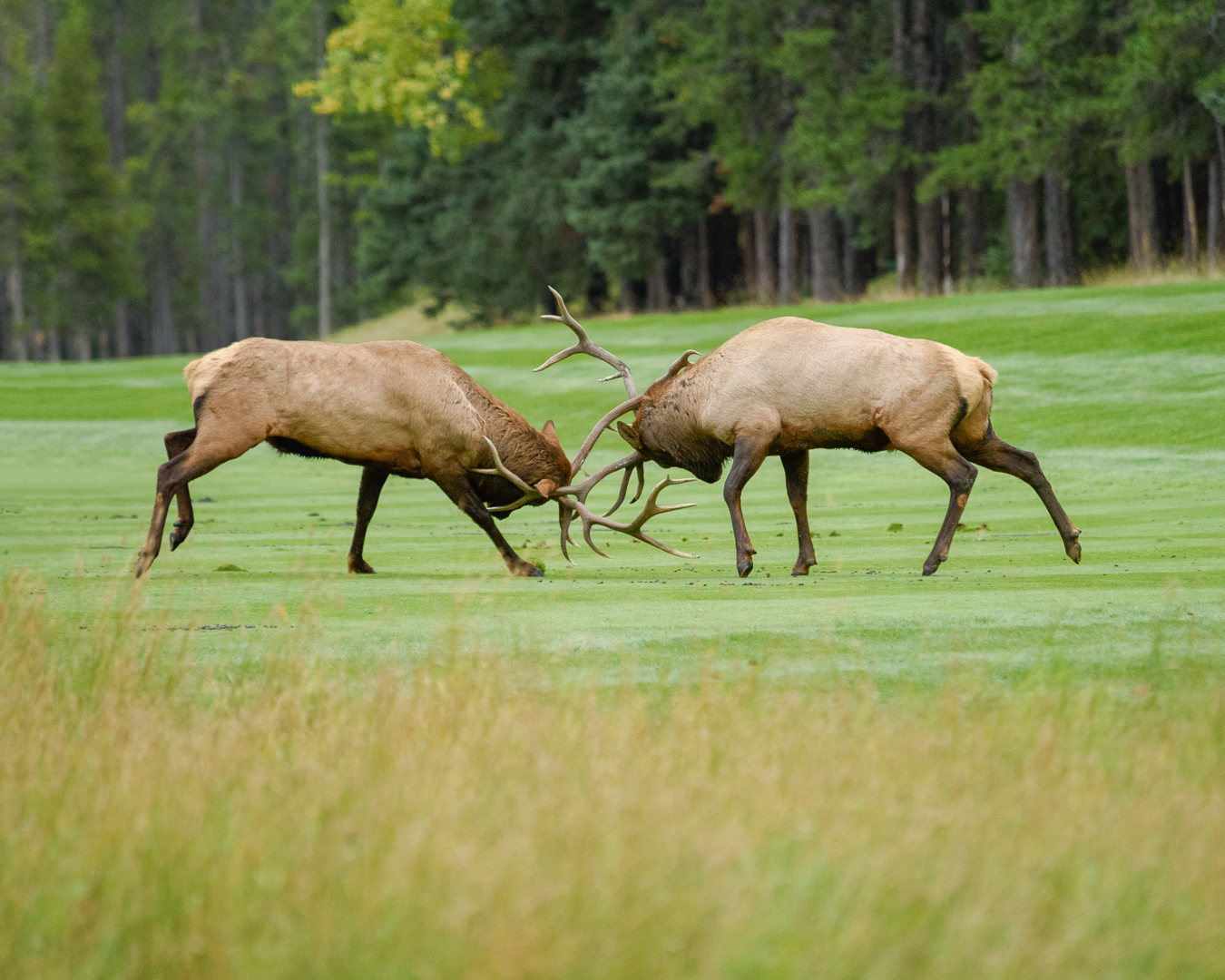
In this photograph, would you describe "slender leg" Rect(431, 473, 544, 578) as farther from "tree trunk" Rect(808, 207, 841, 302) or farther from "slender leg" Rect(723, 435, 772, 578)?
"tree trunk" Rect(808, 207, 841, 302)

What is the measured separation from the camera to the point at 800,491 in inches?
423

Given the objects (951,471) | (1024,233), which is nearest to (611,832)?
(951,471)

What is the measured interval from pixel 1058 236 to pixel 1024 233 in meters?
0.89

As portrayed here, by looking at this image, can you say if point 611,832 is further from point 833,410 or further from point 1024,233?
point 1024,233

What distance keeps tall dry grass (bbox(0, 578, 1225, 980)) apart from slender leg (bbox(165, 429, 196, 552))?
14.5 ft

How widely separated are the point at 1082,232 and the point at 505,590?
34521 millimetres

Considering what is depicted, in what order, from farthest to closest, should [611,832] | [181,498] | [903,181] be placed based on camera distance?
[903,181]
[181,498]
[611,832]

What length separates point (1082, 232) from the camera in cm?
4059

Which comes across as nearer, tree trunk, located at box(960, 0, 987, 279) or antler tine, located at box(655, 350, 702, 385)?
antler tine, located at box(655, 350, 702, 385)

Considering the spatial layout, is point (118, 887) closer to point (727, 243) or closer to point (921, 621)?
point (921, 621)

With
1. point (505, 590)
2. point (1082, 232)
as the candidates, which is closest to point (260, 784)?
point (505, 590)

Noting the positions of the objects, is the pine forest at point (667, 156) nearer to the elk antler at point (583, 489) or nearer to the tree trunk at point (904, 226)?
the tree trunk at point (904, 226)

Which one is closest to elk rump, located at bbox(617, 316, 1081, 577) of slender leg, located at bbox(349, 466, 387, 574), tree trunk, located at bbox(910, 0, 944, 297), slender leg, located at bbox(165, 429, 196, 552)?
slender leg, located at bbox(349, 466, 387, 574)

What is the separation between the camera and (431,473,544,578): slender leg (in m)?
10.4
